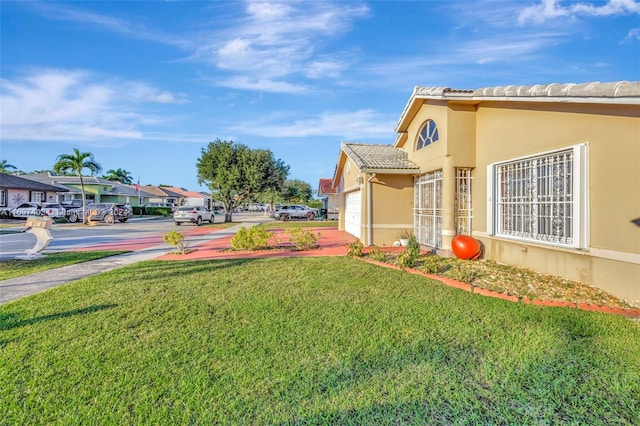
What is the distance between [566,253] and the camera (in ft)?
22.8

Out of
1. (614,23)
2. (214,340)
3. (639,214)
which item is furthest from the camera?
(614,23)

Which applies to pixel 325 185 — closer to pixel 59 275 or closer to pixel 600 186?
pixel 59 275

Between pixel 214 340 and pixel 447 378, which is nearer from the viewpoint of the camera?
pixel 447 378

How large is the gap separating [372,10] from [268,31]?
13.4 ft

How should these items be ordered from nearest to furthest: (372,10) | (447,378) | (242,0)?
1. (447,378)
2. (242,0)
3. (372,10)

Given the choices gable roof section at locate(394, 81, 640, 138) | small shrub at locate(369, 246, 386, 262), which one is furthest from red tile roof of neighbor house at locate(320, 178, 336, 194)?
gable roof section at locate(394, 81, 640, 138)

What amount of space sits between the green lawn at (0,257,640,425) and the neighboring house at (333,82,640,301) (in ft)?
5.79

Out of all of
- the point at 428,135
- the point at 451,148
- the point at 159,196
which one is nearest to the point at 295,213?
the point at 428,135

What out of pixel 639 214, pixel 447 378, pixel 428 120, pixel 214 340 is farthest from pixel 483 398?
pixel 428 120

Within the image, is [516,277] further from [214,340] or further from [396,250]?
[214,340]

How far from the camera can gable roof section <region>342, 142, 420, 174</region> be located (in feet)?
41.0

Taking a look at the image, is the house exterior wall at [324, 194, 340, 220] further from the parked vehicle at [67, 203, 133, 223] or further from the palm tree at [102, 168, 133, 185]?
the palm tree at [102, 168, 133, 185]

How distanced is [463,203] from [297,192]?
64111 millimetres

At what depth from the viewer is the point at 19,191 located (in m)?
36.3
